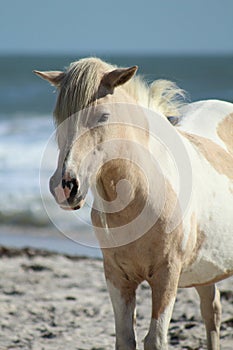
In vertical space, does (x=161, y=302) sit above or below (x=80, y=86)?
below

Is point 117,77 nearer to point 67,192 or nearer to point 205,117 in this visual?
point 67,192

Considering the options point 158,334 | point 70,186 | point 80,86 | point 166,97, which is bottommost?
point 158,334

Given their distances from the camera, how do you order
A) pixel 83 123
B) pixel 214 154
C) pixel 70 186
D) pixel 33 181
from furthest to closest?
pixel 33 181, pixel 214 154, pixel 83 123, pixel 70 186

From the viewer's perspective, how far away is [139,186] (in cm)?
391

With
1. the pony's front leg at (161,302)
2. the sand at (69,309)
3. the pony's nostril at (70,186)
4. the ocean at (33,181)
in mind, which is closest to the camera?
the pony's nostril at (70,186)

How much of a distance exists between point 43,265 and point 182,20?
76911 millimetres

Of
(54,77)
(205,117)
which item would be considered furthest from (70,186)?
(205,117)

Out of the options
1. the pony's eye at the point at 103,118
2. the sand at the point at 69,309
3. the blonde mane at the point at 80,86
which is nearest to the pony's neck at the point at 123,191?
the pony's eye at the point at 103,118

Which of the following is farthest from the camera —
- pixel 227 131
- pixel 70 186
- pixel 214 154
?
pixel 227 131

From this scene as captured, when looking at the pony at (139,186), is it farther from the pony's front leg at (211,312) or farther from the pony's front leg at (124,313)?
the pony's front leg at (211,312)

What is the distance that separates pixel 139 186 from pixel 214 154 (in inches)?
29.3

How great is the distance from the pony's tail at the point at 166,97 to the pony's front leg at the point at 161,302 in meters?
A: 0.77

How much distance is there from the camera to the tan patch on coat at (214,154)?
4.45 metres

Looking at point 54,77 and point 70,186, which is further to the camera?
point 54,77
